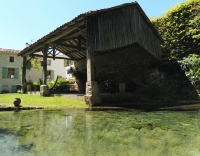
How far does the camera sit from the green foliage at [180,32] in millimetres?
14750

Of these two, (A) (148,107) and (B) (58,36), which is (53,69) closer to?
(B) (58,36)

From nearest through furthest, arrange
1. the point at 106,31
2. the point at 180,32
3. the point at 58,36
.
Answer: the point at 106,31
the point at 58,36
the point at 180,32

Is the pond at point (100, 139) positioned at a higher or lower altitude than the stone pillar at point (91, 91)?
lower

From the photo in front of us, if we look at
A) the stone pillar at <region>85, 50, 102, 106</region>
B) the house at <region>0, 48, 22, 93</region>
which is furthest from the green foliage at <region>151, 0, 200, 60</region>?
the house at <region>0, 48, 22, 93</region>

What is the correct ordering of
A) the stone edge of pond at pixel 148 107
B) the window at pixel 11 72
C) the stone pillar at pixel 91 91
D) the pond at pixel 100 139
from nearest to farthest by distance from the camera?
the pond at pixel 100 139
the stone edge of pond at pixel 148 107
the stone pillar at pixel 91 91
the window at pixel 11 72

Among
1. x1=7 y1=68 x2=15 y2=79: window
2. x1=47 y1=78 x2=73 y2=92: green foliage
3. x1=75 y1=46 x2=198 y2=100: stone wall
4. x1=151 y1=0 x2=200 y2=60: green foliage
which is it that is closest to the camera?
x1=75 y1=46 x2=198 y2=100: stone wall

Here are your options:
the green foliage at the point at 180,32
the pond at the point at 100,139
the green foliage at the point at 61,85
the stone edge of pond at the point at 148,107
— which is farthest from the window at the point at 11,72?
the pond at the point at 100,139

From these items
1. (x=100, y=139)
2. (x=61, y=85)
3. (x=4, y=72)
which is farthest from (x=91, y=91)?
(x=4, y=72)

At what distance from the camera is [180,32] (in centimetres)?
1533

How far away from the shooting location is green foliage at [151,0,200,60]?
14750 millimetres

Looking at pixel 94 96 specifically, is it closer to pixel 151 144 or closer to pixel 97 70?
pixel 151 144

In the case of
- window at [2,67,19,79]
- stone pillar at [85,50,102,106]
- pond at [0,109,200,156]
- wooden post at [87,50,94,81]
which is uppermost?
window at [2,67,19,79]

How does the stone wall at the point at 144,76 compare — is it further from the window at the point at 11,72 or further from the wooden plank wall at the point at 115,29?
the window at the point at 11,72

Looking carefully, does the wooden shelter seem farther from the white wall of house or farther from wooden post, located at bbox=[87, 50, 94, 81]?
the white wall of house
